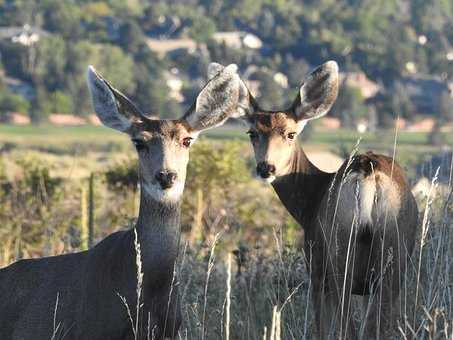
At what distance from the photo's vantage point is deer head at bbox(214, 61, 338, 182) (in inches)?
415

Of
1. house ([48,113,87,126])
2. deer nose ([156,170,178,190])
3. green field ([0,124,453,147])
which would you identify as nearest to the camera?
deer nose ([156,170,178,190])

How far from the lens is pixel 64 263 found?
851cm

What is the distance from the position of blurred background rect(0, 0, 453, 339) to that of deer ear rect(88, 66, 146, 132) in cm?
197

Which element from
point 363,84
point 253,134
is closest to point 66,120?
point 363,84

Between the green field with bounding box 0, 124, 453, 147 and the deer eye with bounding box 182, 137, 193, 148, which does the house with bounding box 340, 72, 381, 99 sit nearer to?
the green field with bounding box 0, 124, 453, 147

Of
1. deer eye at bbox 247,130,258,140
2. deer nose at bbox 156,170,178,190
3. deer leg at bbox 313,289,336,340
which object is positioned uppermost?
deer eye at bbox 247,130,258,140

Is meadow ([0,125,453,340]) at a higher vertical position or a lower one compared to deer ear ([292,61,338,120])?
lower

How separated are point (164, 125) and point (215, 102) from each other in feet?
1.45

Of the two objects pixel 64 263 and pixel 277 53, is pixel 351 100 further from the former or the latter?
pixel 64 263

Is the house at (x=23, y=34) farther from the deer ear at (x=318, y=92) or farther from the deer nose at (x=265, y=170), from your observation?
the deer nose at (x=265, y=170)

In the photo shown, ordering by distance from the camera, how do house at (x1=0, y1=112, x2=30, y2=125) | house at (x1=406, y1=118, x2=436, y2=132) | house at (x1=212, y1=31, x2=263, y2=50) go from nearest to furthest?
house at (x1=0, y1=112, x2=30, y2=125) < house at (x1=406, y1=118, x2=436, y2=132) < house at (x1=212, y1=31, x2=263, y2=50)

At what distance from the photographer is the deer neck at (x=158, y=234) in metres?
7.79

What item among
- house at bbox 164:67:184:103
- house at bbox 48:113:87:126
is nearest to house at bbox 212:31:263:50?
house at bbox 164:67:184:103

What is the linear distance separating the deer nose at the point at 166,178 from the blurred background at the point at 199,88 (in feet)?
5.96
